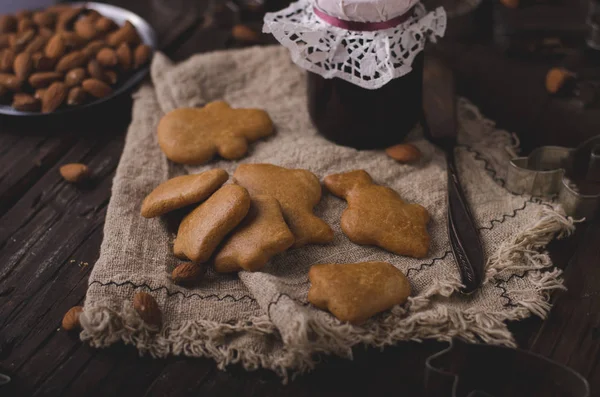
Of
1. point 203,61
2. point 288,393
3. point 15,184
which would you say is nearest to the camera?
point 288,393

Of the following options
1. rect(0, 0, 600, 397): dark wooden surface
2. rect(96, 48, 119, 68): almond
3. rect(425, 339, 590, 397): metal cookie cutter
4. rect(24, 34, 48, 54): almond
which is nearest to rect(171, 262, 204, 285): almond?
rect(0, 0, 600, 397): dark wooden surface

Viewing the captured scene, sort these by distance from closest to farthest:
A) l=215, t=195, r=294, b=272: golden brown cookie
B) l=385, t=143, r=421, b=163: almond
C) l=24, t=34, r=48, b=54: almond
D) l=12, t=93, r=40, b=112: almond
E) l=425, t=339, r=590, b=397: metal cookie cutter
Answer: l=425, t=339, r=590, b=397: metal cookie cutter → l=215, t=195, r=294, b=272: golden brown cookie → l=385, t=143, r=421, b=163: almond → l=12, t=93, r=40, b=112: almond → l=24, t=34, r=48, b=54: almond

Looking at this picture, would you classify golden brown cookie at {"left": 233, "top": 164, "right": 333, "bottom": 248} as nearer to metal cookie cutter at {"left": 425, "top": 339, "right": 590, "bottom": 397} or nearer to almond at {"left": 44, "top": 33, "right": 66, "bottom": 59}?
metal cookie cutter at {"left": 425, "top": 339, "right": 590, "bottom": 397}

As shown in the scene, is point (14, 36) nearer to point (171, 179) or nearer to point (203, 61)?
point (203, 61)

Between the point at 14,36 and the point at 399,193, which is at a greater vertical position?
the point at 14,36

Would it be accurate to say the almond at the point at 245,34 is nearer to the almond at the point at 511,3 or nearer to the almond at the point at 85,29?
the almond at the point at 85,29

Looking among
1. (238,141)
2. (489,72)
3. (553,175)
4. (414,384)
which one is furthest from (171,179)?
(489,72)

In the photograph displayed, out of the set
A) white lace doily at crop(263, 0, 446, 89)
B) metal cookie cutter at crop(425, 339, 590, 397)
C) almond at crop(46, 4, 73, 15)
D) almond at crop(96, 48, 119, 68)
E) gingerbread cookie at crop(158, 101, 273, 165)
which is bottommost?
metal cookie cutter at crop(425, 339, 590, 397)
